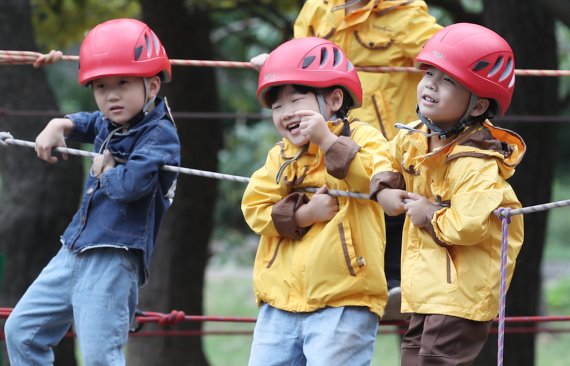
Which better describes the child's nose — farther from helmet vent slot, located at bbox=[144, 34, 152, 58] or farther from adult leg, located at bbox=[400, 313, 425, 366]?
adult leg, located at bbox=[400, 313, 425, 366]

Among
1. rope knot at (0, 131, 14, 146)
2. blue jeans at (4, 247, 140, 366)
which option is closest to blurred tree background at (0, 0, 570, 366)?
rope knot at (0, 131, 14, 146)

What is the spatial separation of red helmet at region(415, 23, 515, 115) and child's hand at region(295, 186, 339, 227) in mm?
527

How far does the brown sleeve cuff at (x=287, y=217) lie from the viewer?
3943mm

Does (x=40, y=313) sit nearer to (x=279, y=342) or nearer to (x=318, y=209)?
(x=279, y=342)

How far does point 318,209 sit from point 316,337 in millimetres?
404

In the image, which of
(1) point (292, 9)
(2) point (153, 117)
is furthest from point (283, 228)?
(1) point (292, 9)

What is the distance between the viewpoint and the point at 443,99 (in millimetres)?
3781

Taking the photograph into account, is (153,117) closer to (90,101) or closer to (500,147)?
(500,147)

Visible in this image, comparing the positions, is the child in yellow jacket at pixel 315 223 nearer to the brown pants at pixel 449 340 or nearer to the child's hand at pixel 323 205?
the child's hand at pixel 323 205

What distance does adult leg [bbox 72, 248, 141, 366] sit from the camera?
412 centimetres

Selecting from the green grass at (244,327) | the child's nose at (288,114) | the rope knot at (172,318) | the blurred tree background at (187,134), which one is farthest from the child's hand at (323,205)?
the green grass at (244,327)

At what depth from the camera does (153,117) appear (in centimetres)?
426

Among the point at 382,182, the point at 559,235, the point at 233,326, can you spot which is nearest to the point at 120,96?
the point at 382,182

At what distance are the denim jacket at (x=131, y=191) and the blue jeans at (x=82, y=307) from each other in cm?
6
